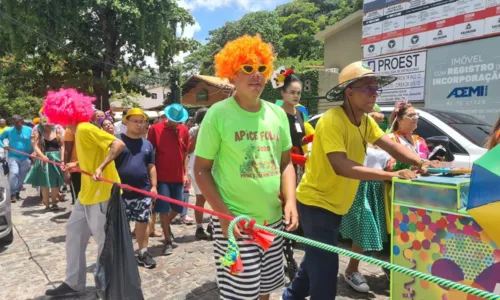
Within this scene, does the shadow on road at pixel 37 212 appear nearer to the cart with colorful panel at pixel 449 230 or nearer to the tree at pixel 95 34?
the cart with colorful panel at pixel 449 230

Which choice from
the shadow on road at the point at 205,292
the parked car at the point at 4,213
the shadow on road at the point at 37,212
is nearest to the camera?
the shadow on road at the point at 205,292

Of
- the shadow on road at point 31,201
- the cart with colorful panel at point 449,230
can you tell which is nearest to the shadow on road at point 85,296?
the cart with colorful panel at point 449,230

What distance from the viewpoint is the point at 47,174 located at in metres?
7.18

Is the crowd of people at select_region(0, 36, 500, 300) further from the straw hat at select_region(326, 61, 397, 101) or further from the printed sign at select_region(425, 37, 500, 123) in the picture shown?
the printed sign at select_region(425, 37, 500, 123)

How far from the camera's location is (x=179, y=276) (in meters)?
3.95

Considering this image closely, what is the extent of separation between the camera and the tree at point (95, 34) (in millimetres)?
17094

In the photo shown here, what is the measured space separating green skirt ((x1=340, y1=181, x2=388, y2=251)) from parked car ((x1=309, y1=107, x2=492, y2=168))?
117 cm

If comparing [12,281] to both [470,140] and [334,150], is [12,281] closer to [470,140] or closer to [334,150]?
[334,150]

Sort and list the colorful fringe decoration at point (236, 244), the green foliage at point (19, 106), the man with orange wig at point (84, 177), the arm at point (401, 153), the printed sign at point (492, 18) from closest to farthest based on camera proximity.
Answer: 1. the colorful fringe decoration at point (236, 244)
2. the arm at point (401, 153)
3. the man with orange wig at point (84, 177)
4. the printed sign at point (492, 18)
5. the green foliage at point (19, 106)

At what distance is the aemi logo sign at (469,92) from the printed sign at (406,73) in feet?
3.90

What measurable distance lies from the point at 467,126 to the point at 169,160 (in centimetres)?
364

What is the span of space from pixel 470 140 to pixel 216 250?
348 cm

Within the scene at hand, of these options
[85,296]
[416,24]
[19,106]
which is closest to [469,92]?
[416,24]

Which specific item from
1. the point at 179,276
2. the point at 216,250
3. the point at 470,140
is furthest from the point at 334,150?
the point at 470,140
